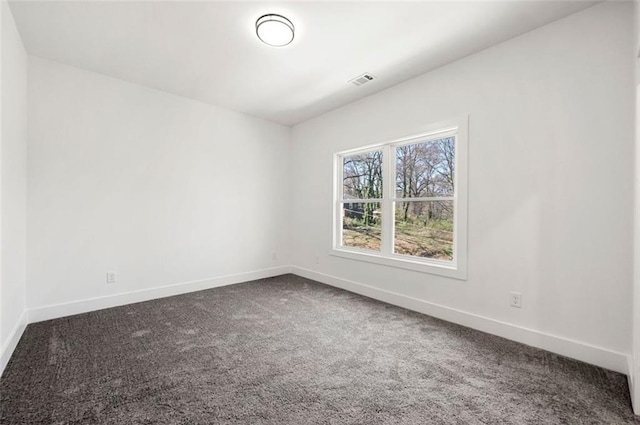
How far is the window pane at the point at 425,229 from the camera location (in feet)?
10.3

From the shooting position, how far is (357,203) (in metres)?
4.15

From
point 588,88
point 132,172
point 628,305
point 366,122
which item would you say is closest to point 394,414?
point 628,305

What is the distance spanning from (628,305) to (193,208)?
14.4 ft

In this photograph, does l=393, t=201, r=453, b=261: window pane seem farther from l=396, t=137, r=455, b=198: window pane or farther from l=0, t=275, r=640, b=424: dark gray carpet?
l=0, t=275, r=640, b=424: dark gray carpet

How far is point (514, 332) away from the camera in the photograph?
8.08 ft

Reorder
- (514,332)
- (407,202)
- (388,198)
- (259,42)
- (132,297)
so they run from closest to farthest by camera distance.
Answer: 1. (514,332)
2. (259,42)
3. (132,297)
4. (407,202)
5. (388,198)

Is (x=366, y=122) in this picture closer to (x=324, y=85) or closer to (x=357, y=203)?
(x=324, y=85)

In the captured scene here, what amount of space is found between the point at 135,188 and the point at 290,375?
287 centimetres

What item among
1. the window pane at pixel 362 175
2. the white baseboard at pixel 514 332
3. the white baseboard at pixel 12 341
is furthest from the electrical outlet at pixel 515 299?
the white baseboard at pixel 12 341

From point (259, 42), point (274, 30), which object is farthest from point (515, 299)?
point (259, 42)

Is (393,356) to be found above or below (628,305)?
below

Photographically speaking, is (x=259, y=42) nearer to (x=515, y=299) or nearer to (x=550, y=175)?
(x=550, y=175)

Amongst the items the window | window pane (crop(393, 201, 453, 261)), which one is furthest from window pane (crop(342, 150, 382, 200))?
window pane (crop(393, 201, 453, 261))

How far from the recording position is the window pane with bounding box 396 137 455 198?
123 inches
